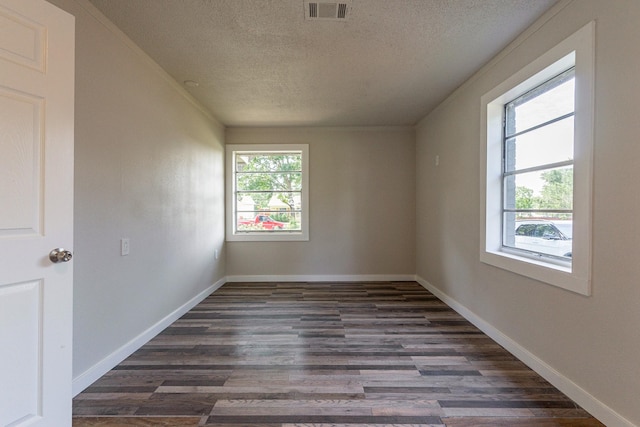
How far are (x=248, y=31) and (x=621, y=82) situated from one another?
2.32 m

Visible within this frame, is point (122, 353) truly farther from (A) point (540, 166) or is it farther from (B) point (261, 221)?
(A) point (540, 166)

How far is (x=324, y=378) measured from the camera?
7.02 ft

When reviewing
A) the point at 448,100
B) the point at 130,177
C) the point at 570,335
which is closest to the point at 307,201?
the point at 448,100

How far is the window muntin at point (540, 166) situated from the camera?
2104 millimetres

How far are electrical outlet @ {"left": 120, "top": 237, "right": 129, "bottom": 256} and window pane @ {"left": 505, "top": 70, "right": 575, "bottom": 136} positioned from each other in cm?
335

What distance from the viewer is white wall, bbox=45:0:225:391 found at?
6.59ft

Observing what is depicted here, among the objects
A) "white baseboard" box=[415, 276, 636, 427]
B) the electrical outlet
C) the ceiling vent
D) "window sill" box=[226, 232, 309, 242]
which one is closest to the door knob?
the electrical outlet

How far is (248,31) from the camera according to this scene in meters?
2.30

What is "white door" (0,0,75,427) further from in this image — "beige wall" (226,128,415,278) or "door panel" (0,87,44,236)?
"beige wall" (226,128,415,278)

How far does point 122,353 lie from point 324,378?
158cm

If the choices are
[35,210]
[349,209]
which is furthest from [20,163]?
[349,209]

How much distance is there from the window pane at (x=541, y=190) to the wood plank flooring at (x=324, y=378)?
122cm

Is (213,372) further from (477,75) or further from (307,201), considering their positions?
(477,75)

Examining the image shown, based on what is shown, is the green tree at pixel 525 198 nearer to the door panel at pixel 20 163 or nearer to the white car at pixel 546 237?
the white car at pixel 546 237
